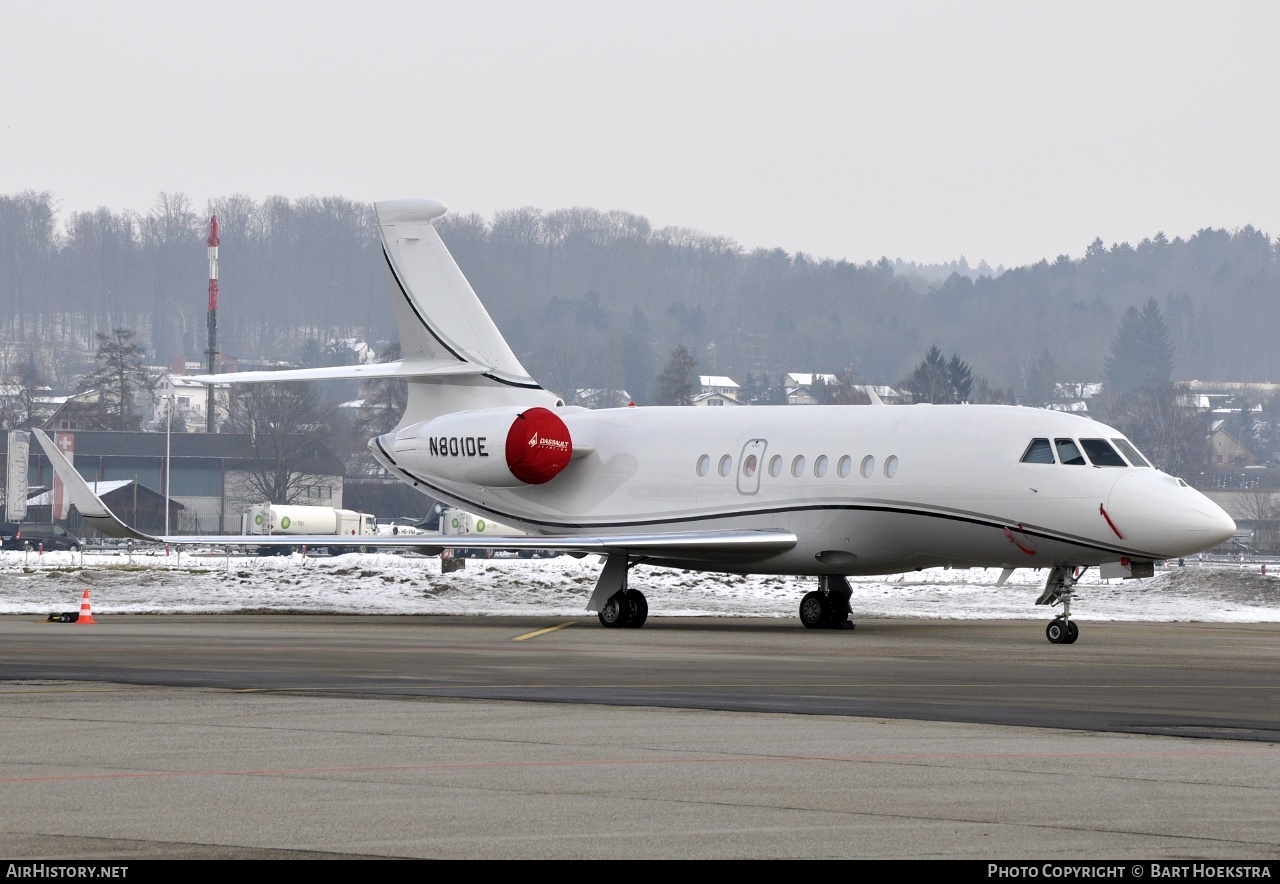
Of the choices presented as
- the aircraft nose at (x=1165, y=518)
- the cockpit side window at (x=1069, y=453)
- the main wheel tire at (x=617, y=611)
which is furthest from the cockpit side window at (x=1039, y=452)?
the main wheel tire at (x=617, y=611)

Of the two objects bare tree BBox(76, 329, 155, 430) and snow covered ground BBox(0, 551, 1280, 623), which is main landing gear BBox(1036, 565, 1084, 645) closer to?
snow covered ground BBox(0, 551, 1280, 623)

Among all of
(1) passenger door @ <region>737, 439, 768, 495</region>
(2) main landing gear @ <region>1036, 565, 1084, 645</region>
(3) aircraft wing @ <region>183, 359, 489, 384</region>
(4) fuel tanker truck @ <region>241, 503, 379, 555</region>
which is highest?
(3) aircraft wing @ <region>183, 359, 489, 384</region>

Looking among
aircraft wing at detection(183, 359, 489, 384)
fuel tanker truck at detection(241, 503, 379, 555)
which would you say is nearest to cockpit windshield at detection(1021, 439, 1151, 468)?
aircraft wing at detection(183, 359, 489, 384)

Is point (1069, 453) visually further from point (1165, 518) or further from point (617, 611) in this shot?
point (617, 611)

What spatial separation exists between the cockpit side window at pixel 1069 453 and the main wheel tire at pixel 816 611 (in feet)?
16.0

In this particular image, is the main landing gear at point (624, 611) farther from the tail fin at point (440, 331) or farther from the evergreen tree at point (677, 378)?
the evergreen tree at point (677, 378)

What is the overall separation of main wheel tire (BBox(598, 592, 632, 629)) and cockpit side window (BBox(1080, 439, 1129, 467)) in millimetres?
7404

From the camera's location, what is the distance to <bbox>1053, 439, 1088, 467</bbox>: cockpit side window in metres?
26.4

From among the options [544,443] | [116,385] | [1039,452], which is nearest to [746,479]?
[544,443]

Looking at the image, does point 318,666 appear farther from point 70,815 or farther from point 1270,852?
point 1270,852

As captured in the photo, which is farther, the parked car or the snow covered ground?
the parked car

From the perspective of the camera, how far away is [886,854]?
301 inches

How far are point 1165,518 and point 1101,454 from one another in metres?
1.56
